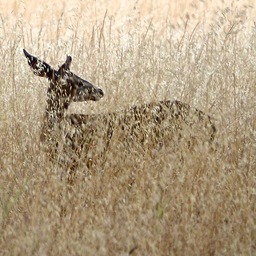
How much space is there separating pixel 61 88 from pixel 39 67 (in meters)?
0.22

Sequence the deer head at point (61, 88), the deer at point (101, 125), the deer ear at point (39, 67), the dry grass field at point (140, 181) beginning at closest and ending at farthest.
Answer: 1. the dry grass field at point (140, 181)
2. the deer at point (101, 125)
3. the deer head at point (61, 88)
4. the deer ear at point (39, 67)

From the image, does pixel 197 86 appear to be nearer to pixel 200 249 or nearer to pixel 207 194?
pixel 207 194

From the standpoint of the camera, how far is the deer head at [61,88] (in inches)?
186

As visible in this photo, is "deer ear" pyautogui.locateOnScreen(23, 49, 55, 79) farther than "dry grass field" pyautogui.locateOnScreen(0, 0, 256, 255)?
Yes

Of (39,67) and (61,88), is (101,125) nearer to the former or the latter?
(61,88)

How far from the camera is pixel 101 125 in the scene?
4020 mm

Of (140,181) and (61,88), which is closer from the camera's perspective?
(140,181)

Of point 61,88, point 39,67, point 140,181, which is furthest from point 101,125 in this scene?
point 39,67

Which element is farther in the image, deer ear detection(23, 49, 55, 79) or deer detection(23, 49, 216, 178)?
deer ear detection(23, 49, 55, 79)

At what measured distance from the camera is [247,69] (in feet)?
17.3

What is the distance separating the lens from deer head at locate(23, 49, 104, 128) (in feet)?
15.5

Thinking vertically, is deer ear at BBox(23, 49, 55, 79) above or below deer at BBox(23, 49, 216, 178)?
above

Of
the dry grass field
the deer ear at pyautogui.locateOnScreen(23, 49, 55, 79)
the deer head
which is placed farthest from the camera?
the deer ear at pyautogui.locateOnScreen(23, 49, 55, 79)

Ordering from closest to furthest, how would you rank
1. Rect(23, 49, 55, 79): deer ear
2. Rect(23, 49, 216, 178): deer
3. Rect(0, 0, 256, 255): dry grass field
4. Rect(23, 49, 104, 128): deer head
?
Rect(0, 0, 256, 255): dry grass field
Rect(23, 49, 216, 178): deer
Rect(23, 49, 104, 128): deer head
Rect(23, 49, 55, 79): deer ear
